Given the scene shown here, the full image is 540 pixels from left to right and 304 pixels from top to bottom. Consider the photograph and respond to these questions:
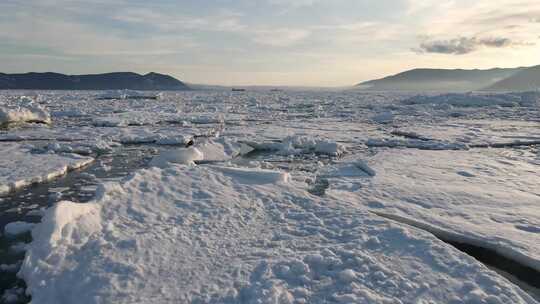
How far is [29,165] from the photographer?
7145 millimetres

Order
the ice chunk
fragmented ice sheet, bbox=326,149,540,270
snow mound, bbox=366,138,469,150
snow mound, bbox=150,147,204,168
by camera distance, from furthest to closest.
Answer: snow mound, bbox=366,138,469,150 → snow mound, bbox=150,147,204,168 → the ice chunk → fragmented ice sheet, bbox=326,149,540,270

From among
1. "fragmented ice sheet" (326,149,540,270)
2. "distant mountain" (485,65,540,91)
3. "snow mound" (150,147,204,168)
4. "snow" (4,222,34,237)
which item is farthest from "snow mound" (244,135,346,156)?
"distant mountain" (485,65,540,91)

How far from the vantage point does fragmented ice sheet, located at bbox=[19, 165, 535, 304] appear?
3127 mm

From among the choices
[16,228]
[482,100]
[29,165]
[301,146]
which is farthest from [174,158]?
[482,100]

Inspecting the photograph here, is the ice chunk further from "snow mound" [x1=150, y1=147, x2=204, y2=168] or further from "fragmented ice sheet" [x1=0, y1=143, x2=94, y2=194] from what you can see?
"fragmented ice sheet" [x1=0, y1=143, x2=94, y2=194]

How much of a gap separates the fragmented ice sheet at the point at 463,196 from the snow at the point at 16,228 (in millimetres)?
3606

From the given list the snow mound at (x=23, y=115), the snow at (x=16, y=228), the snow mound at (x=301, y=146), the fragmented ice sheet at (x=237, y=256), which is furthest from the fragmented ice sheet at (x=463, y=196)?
the snow mound at (x=23, y=115)

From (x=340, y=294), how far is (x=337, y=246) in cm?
80

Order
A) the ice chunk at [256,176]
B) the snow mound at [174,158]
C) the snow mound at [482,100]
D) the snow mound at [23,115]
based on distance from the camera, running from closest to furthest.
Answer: the ice chunk at [256,176]
the snow mound at [174,158]
the snow mound at [23,115]
the snow mound at [482,100]

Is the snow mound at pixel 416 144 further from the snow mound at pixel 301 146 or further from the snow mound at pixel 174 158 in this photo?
the snow mound at pixel 174 158

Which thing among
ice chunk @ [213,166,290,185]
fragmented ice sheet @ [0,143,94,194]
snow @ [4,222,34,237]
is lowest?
snow @ [4,222,34,237]

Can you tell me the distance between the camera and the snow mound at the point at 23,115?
1358cm

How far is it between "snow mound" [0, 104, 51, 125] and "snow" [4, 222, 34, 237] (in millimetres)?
11051

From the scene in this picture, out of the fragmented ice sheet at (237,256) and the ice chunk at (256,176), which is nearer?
the fragmented ice sheet at (237,256)
